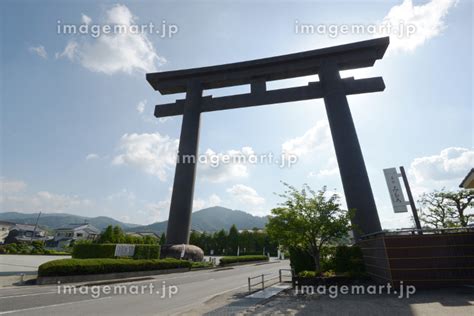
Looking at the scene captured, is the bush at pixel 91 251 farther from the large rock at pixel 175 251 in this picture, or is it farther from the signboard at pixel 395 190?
the signboard at pixel 395 190

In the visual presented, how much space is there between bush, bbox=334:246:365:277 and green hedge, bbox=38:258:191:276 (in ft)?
40.8

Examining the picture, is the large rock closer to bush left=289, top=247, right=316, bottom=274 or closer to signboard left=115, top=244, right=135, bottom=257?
signboard left=115, top=244, right=135, bottom=257

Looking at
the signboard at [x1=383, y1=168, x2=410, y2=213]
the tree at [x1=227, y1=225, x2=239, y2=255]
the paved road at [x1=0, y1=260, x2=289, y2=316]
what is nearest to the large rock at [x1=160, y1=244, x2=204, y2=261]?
the paved road at [x1=0, y1=260, x2=289, y2=316]

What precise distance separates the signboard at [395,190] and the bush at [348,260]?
324 cm

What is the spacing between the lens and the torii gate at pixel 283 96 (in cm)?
1798

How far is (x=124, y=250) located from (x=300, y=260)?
46.0 ft

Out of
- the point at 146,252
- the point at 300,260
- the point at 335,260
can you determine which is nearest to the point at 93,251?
the point at 146,252

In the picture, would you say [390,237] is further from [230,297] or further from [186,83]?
[186,83]

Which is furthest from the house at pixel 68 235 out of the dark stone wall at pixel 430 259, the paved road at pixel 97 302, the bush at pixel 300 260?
the dark stone wall at pixel 430 259

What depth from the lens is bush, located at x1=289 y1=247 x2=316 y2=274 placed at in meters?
14.2

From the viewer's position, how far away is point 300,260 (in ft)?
47.0

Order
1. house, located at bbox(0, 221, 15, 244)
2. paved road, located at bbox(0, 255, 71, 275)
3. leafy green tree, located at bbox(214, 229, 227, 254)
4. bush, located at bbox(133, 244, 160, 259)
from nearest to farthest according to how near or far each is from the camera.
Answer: paved road, located at bbox(0, 255, 71, 275)
bush, located at bbox(133, 244, 160, 259)
leafy green tree, located at bbox(214, 229, 227, 254)
house, located at bbox(0, 221, 15, 244)

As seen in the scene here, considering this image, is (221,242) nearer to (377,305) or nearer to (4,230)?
(377,305)

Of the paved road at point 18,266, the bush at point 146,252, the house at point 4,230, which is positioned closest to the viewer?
the paved road at point 18,266
